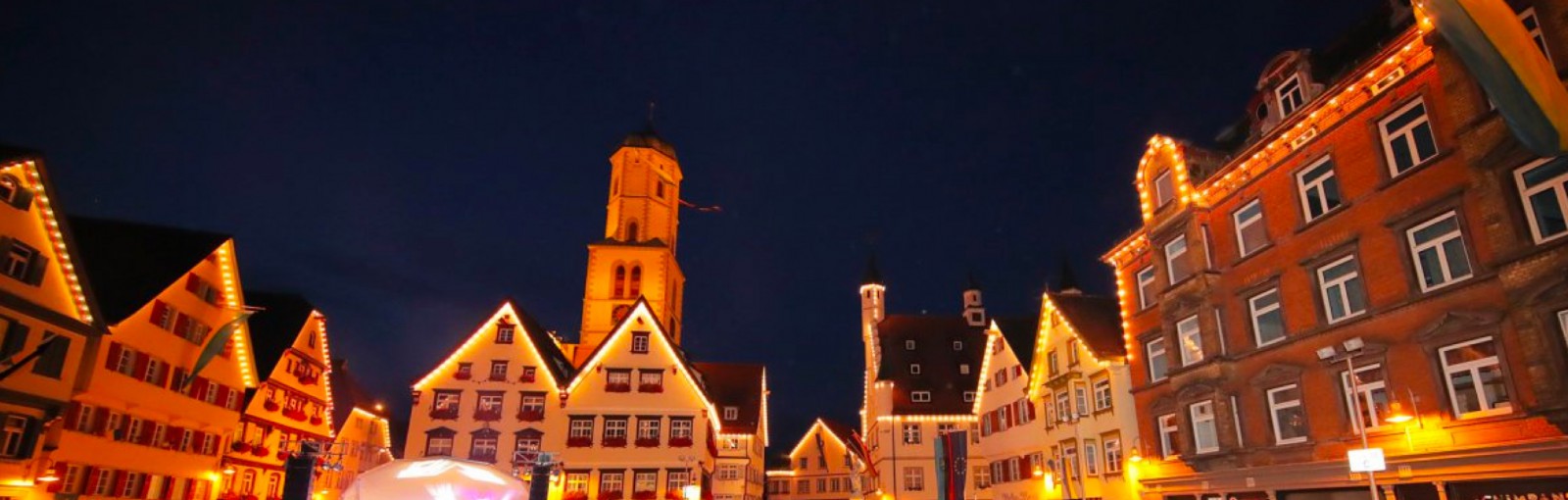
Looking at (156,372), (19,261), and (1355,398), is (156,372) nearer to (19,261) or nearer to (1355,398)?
(19,261)

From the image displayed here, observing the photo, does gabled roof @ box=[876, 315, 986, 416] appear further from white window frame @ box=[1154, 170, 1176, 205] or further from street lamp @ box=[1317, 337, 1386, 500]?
street lamp @ box=[1317, 337, 1386, 500]

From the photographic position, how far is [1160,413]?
95.3 ft

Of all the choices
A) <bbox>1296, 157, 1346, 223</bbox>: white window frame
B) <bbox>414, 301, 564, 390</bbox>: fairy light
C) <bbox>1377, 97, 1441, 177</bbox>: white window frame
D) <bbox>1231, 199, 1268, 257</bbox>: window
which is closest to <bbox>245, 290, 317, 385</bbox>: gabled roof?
<bbox>414, 301, 564, 390</bbox>: fairy light

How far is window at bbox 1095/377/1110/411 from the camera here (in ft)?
116

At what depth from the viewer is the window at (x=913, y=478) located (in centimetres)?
5503

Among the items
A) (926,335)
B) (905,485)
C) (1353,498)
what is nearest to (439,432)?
(905,485)

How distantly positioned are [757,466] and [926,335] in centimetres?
1650

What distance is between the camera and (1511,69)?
12477 mm

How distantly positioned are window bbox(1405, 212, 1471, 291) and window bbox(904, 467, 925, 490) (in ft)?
129

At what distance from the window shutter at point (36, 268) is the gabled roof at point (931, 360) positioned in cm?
4443

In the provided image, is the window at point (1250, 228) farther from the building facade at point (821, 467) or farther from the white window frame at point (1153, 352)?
the building facade at point (821, 467)

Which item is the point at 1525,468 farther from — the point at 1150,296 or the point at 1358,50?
the point at 1150,296

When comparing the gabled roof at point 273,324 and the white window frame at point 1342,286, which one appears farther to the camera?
the gabled roof at point 273,324

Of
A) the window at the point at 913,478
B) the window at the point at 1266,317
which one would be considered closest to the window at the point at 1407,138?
the window at the point at 1266,317
